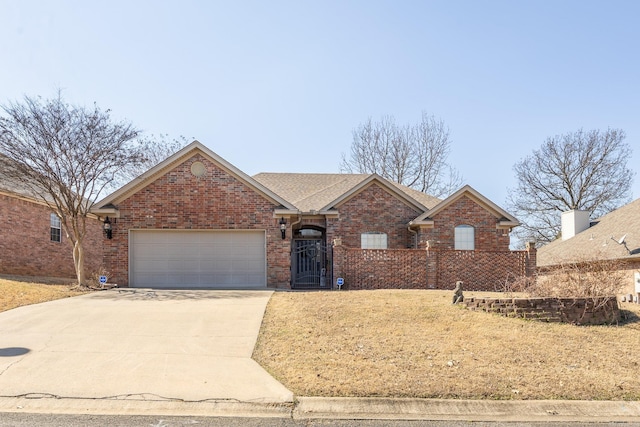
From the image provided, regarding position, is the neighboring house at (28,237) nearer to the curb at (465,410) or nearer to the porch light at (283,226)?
the porch light at (283,226)

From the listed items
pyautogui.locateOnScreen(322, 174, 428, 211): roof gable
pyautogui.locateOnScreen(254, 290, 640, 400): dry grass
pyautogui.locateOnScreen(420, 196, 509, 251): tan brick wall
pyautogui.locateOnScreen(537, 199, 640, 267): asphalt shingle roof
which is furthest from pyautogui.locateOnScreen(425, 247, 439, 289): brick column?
pyautogui.locateOnScreen(254, 290, 640, 400): dry grass

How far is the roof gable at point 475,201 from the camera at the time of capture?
64.3 ft

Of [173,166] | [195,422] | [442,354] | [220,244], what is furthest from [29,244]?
[442,354]

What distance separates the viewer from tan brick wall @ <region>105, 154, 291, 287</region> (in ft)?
56.4

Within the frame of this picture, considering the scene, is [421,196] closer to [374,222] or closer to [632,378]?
[374,222]

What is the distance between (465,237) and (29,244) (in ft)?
61.6

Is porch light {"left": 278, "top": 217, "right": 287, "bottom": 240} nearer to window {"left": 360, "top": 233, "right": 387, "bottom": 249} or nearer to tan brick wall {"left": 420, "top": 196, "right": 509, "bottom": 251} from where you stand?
window {"left": 360, "top": 233, "right": 387, "bottom": 249}

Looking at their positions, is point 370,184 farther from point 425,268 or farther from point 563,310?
A: point 563,310

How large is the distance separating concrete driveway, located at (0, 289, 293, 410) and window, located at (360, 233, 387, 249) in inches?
319

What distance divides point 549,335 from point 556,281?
97.4 inches

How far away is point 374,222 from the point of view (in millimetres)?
20172

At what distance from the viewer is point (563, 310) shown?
32.2 feet

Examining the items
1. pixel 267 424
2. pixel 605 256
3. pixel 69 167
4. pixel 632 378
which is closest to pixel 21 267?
pixel 69 167

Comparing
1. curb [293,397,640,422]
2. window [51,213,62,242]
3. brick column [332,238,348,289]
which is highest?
window [51,213,62,242]
